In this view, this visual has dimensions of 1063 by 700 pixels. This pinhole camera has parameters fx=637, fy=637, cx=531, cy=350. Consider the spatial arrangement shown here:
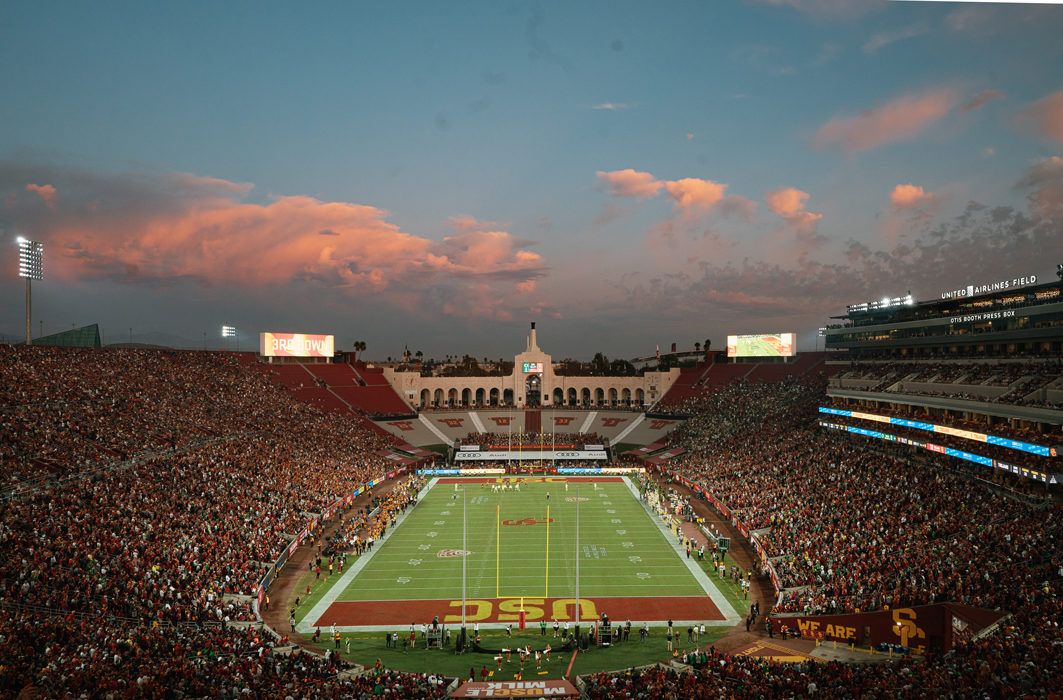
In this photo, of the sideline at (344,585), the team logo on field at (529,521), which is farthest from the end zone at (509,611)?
the team logo on field at (529,521)

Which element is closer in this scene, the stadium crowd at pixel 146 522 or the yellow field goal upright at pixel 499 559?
the stadium crowd at pixel 146 522

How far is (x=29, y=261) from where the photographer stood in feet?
154

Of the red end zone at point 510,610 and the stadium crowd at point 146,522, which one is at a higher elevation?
the stadium crowd at point 146,522

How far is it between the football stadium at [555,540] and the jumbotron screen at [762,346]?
1777cm

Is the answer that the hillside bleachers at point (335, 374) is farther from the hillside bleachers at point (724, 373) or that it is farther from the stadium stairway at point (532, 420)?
the hillside bleachers at point (724, 373)

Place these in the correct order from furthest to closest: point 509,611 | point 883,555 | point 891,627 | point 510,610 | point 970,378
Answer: point 970,378 → point 510,610 → point 509,611 → point 883,555 → point 891,627

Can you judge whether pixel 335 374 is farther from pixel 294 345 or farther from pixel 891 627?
pixel 891 627

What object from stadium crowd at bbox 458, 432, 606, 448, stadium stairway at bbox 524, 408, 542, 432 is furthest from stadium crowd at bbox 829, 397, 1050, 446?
stadium stairway at bbox 524, 408, 542, 432

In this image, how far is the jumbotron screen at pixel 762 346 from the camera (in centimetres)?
7588

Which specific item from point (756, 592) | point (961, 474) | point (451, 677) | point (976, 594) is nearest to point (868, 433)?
point (961, 474)

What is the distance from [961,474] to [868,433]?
997 cm

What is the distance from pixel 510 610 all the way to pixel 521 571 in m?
4.72

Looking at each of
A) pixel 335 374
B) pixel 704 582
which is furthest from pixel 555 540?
pixel 335 374

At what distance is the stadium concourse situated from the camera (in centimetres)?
1493
